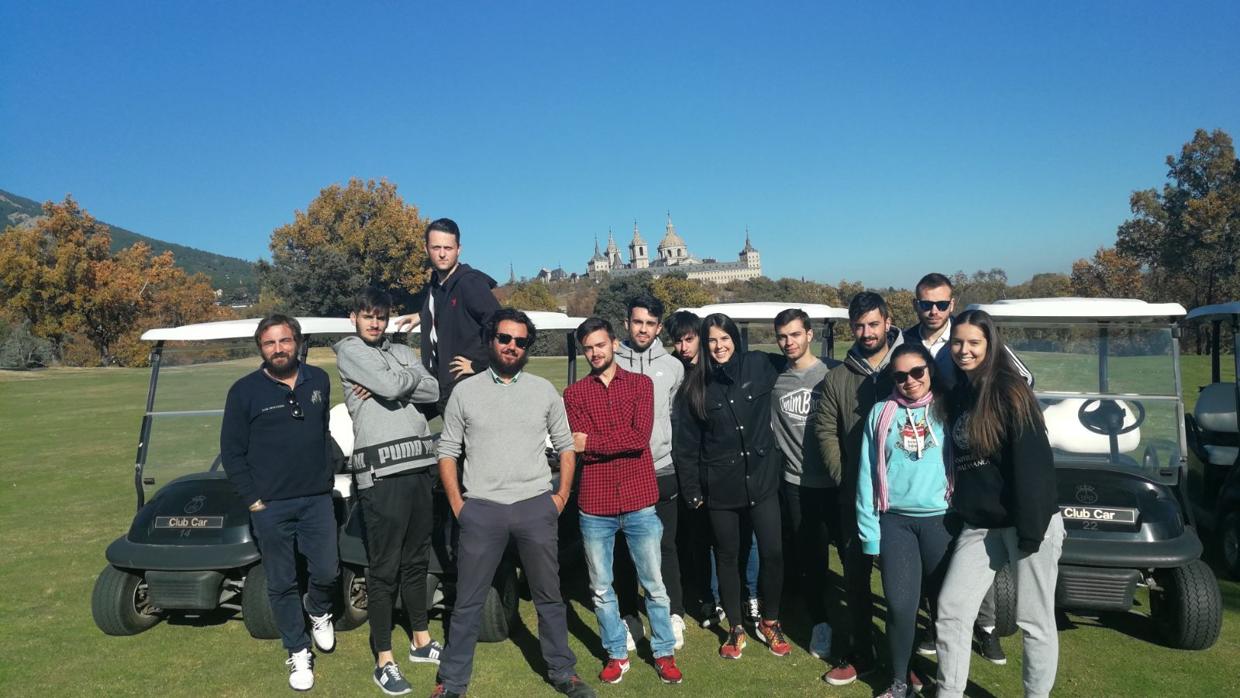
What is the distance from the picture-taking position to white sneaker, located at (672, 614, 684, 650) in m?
→ 4.51

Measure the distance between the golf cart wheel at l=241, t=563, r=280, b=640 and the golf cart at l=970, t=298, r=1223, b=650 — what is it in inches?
162

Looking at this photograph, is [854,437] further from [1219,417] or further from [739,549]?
[1219,417]

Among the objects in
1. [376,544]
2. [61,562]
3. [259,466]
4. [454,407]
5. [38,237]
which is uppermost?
[38,237]

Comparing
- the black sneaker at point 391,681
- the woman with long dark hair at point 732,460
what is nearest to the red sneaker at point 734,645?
the woman with long dark hair at point 732,460

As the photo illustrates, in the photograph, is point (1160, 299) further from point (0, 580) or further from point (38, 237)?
point (38, 237)

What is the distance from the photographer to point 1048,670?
334 cm

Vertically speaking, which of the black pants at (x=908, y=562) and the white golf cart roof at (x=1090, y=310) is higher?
the white golf cart roof at (x=1090, y=310)

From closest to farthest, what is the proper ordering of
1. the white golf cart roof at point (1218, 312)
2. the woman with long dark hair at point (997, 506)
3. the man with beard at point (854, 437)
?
the woman with long dark hair at point (997, 506), the man with beard at point (854, 437), the white golf cart roof at point (1218, 312)

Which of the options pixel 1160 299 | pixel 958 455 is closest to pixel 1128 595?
pixel 958 455

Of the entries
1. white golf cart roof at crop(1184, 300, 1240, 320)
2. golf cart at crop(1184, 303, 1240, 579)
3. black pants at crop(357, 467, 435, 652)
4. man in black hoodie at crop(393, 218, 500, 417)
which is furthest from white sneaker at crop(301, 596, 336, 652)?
white golf cart roof at crop(1184, 300, 1240, 320)

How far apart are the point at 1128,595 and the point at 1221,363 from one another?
408 centimetres

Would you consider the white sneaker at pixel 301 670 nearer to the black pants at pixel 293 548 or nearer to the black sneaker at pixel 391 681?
the black pants at pixel 293 548

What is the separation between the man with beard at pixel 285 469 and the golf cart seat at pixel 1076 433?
164 inches

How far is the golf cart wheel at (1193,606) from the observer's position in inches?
163
